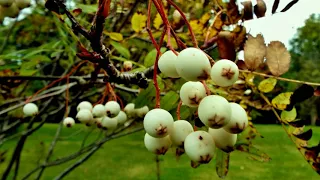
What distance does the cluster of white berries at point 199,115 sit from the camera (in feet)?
1.35

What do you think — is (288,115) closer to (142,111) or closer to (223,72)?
(223,72)

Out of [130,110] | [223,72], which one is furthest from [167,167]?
[223,72]

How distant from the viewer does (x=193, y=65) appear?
405 millimetres

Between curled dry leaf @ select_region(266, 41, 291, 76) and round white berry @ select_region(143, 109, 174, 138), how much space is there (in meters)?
0.18

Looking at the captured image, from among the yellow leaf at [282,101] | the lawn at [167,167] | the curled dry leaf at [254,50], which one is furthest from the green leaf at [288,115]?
the lawn at [167,167]

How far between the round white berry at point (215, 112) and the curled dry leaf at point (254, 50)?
14 cm

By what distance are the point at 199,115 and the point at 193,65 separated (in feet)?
0.18

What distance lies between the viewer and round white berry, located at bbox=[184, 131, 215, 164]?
45cm

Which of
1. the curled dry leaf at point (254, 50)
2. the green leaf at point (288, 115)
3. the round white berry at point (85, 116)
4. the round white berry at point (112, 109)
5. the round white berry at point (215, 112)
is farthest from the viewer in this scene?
the round white berry at point (85, 116)

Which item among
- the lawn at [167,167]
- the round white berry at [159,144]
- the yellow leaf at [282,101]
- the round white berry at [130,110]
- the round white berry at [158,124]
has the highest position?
the round white berry at [158,124]

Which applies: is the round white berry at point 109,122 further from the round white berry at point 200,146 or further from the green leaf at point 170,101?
the round white berry at point 200,146

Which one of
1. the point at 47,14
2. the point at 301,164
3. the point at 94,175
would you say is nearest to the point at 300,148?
the point at 47,14

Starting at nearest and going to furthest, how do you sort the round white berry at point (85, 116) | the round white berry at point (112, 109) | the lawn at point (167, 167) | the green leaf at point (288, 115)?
the green leaf at point (288, 115), the round white berry at point (112, 109), the round white berry at point (85, 116), the lawn at point (167, 167)

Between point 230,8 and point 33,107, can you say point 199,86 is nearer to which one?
point 230,8
